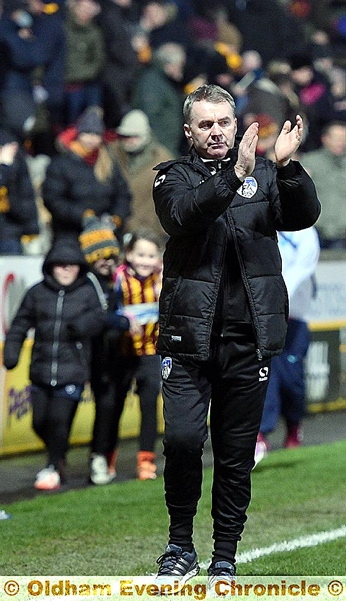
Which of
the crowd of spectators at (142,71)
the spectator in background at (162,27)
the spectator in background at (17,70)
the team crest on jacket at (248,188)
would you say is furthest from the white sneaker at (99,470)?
the spectator in background at (162,27)

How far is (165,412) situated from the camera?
6.06 m

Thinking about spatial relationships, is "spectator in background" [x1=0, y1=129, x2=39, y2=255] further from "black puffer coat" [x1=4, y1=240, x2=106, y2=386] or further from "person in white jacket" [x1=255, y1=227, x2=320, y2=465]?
"person in white jacket" [x1=255, y1=227, x2=320, y2=465]

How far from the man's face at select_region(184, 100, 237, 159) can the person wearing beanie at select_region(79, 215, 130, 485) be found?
3846mm

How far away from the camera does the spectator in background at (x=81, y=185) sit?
40.8 feet

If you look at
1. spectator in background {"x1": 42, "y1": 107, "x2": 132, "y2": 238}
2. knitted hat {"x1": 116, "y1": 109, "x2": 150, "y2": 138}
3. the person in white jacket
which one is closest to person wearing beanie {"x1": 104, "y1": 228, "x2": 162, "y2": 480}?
the person in white jacket

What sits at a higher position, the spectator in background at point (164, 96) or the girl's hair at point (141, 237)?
the spectator in background at point (164, 96)

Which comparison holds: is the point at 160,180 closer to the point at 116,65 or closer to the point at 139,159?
the point at 139,159

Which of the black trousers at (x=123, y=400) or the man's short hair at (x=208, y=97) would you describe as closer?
the man's short hair at (x=208, y=97)

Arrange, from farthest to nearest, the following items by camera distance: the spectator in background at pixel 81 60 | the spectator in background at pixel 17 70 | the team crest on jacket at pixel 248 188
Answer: the spectator in background at pixel 81 60, the spectator in background at pixel 17 70, the team crest on jacket at pixel 248 188

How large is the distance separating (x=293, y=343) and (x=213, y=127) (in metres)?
5.12

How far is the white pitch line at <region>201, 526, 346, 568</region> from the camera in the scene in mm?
7191

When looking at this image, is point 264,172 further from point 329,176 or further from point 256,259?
point 329,176

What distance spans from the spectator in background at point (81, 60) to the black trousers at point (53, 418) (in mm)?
5970

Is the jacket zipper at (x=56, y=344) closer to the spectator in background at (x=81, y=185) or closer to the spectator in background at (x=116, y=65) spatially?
the spectator in background at (x=81, y=185)
